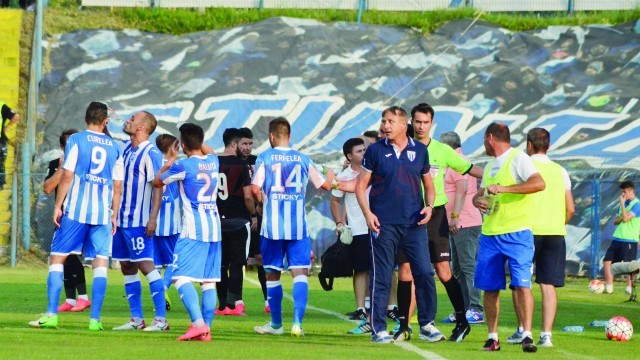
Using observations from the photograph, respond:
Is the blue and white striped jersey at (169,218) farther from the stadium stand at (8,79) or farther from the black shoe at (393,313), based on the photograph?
the stadium stand at (8,79)

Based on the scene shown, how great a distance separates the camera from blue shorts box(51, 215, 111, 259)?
12.2 metres

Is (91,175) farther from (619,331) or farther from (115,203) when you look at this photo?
(619,331)

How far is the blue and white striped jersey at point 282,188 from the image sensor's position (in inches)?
481

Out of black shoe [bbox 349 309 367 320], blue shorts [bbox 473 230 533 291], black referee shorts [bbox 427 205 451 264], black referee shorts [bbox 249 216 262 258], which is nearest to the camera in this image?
blue shorts [bbox 473 230 533 291]

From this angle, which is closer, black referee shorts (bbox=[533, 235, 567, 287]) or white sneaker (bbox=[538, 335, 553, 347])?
white sneaker (bbox=[538, 335, 553, 347])

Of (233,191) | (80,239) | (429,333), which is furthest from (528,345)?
(233,191)

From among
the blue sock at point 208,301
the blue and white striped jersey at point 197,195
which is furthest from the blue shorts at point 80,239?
the blue sock at point 208,301

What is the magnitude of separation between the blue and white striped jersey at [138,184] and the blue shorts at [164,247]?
521mm

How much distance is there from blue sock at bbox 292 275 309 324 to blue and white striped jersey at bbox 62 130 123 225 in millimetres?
1992

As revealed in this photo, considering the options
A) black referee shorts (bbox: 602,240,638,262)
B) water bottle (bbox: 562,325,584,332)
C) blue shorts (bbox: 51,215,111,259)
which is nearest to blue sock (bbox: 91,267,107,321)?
blue shorts (bbox: 51,215,111,259)

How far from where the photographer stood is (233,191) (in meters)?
15.4

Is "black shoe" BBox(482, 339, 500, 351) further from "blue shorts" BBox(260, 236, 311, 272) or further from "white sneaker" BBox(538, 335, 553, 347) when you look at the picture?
"blue shorts" BBox(260, 236, 311, 272)

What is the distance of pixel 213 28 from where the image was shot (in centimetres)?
3441

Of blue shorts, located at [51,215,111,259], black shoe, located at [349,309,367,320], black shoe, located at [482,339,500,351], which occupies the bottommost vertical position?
black shoe, located at [349,309,367,320]
